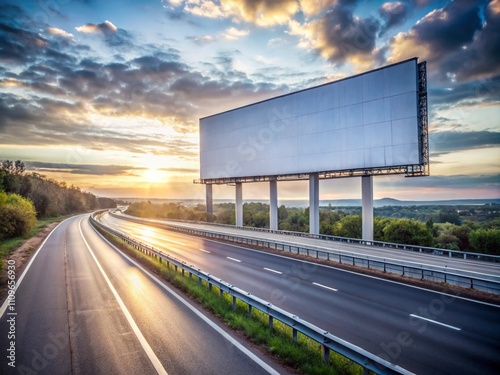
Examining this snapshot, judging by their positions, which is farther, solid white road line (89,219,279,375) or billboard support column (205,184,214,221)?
billboard support column (205,184,214,221)

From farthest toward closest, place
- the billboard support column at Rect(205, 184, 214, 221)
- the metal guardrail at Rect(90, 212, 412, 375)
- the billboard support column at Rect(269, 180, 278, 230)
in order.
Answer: the billboard support column at Rect(205, 184, 214, 221), the billboard support column at Rect(269, 180, 278, 230), the metal guardrail at Rect(90, 212, 412, 375)

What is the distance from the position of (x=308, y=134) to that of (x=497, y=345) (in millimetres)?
31252

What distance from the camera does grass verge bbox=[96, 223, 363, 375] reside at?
6.66m

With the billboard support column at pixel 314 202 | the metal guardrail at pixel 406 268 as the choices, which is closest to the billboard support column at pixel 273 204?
the billboard support column at pixel 314 202

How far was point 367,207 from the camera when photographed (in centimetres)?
3219

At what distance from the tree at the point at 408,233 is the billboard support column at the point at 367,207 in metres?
13.9

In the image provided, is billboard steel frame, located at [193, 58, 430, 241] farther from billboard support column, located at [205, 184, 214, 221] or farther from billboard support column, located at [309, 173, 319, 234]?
billboard support column, located at [205, 184, 214, 221]

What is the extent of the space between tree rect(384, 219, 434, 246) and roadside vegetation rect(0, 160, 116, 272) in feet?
145

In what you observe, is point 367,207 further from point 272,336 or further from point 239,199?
point 272,336

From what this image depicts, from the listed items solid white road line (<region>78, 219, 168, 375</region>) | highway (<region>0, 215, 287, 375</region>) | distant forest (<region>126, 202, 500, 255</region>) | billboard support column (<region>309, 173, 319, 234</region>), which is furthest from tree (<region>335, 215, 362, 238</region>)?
solid white road line (<region>78, 219, 168, 375</region>)

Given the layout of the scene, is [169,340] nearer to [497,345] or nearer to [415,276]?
[497,345]

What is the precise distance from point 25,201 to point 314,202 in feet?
153

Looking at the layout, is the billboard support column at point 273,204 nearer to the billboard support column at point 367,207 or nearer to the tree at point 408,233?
the billboard support column at point 367,207

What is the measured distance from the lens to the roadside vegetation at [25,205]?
32219 mm
